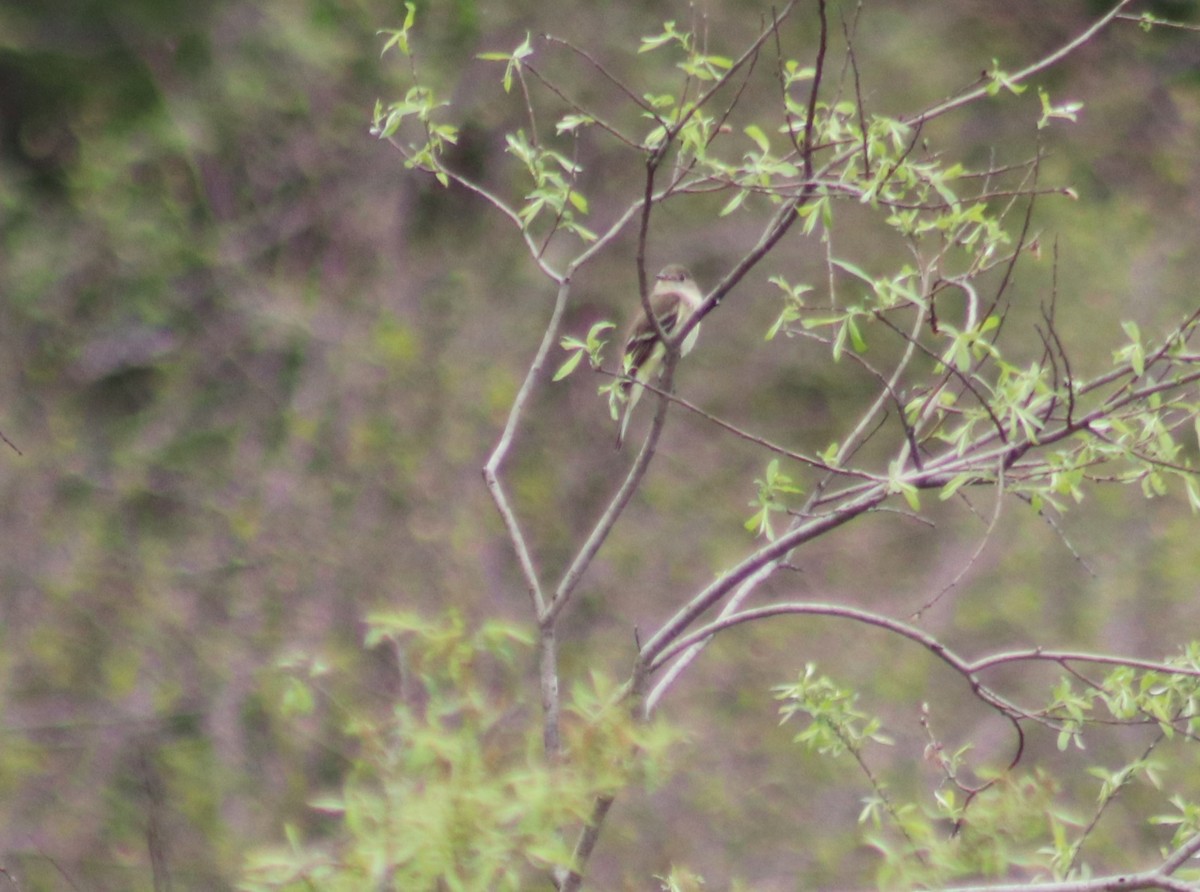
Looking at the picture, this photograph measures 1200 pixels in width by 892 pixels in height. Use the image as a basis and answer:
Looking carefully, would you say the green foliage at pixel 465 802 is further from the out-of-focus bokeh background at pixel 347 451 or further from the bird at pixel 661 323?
the out-of-focus bokeh background at pixel 347 451

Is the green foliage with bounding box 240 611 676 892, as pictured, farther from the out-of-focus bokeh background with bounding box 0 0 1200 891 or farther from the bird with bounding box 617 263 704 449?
the out-of-focus bokeh background with bounding box 0 0 1200 891

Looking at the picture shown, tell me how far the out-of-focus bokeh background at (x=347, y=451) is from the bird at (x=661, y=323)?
47.0 inches

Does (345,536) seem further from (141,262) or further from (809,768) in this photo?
(809,768)

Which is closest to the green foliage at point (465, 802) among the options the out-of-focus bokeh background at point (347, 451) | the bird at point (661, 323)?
the bird at point (661, 323)

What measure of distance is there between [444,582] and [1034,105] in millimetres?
5852

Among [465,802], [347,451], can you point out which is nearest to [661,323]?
[465,802]

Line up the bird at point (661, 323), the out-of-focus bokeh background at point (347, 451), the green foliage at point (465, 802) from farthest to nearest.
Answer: the out-of-focus bokeh background at point (347, 451), the bird at point (661, 323), the green foliage at point (465, 802)

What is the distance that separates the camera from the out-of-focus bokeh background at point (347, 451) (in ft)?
23.6

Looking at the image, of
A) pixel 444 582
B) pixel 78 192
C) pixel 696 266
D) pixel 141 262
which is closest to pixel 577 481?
pixel 444 582

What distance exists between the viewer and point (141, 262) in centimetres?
797

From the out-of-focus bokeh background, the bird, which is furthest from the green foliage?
the out-of-focus bokeh background

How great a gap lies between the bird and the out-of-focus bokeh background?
1193 mm

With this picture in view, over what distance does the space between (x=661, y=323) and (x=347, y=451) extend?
9.82 ft

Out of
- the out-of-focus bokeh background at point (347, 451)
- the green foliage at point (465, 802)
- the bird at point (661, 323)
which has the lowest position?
the out-of-focus bokeh background at point (347, 451)
